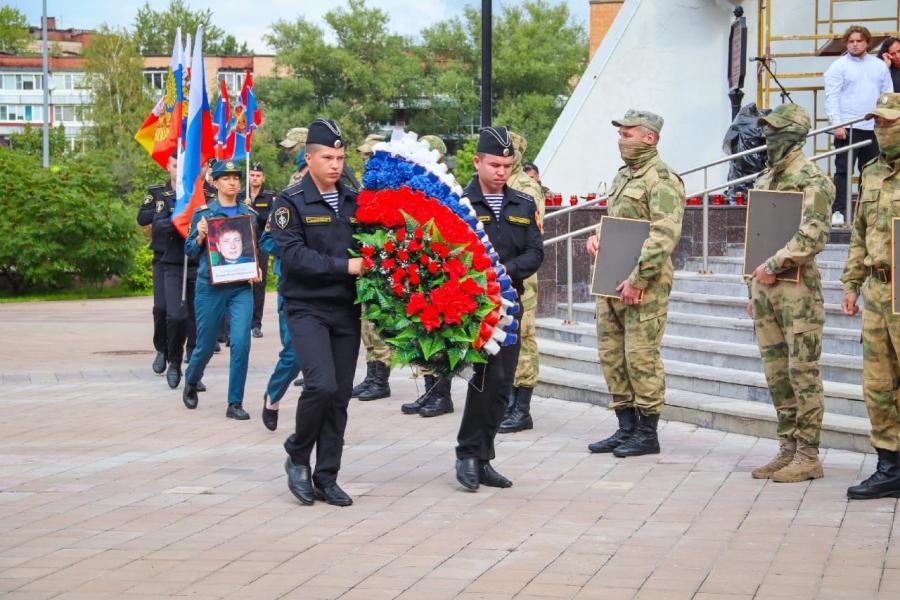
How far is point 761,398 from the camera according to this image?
10203 mm

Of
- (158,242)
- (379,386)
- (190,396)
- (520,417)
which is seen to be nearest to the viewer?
(520,417)

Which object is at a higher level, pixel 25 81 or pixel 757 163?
pixel 25 81

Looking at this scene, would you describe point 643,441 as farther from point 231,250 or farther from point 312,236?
point 231,250

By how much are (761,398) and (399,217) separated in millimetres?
4020

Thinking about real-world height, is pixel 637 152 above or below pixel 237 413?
above

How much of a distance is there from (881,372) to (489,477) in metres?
2.33

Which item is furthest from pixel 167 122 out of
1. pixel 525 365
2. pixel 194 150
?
pixel 525 365

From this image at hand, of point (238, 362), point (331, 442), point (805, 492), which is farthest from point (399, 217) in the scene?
point (238, 362)

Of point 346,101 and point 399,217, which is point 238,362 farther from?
point 346,101

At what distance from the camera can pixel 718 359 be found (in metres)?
11.3

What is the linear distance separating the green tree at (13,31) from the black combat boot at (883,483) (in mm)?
117564

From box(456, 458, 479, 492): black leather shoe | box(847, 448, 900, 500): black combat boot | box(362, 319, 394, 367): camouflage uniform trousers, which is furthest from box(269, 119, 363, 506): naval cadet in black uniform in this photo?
Answer: box(362, 319, 394, 367): camouflage uniform trousers

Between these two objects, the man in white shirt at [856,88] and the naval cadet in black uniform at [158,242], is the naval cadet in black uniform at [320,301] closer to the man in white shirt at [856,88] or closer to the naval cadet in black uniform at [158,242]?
the naval cadet in black uniform at [158,242]


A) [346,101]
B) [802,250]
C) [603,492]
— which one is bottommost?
[603,492]
